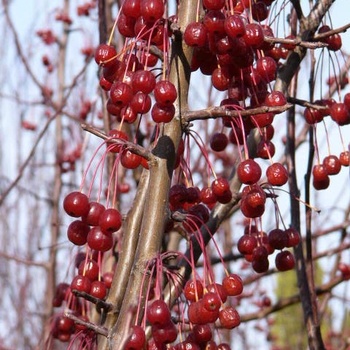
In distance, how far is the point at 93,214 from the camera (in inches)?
62.3

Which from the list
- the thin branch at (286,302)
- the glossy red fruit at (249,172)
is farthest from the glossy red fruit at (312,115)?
the thin branch at (286,302)

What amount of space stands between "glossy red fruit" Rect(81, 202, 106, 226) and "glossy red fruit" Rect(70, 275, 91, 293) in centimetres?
24

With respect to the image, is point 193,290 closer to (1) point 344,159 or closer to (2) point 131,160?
(2) point 131,160

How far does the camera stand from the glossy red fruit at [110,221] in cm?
153

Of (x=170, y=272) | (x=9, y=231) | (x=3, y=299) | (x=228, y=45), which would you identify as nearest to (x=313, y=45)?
(x=228, y=45)

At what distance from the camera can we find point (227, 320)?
4.99 ft

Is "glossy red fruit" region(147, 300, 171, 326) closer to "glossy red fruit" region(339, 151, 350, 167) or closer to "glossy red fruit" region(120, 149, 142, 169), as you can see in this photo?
"glossy red fruit" region(120, 149, 142, 169)

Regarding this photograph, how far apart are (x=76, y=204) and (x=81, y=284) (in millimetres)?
311

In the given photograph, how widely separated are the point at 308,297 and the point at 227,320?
2.62ft

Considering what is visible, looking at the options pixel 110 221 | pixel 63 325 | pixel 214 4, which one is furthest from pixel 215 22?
pixel 63 325

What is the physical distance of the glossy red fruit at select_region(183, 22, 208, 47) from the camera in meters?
1.55

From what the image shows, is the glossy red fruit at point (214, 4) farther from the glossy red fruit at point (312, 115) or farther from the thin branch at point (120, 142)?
the glossy red fruit at point (312, 115)

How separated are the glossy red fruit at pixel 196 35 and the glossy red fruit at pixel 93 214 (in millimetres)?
403

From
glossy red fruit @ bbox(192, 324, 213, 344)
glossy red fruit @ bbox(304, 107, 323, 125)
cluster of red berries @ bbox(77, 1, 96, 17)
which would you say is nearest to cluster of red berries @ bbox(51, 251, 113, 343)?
glossy red fruit @ bbox(192, 324, 213, 344)
